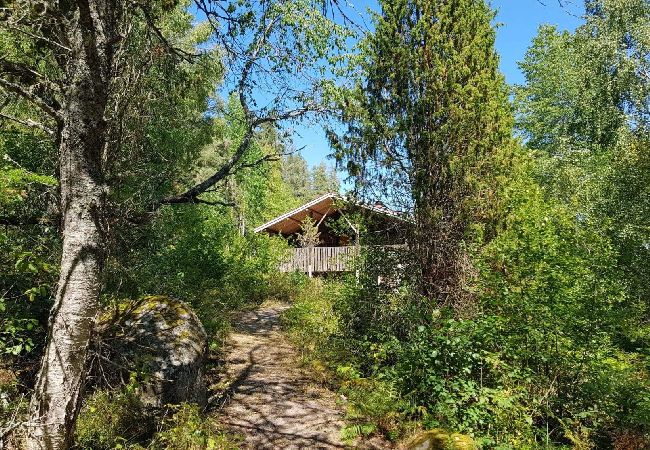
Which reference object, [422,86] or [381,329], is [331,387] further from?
[422,86]

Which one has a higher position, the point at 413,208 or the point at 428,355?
the point at 413,208

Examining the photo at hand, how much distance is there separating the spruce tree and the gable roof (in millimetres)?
342

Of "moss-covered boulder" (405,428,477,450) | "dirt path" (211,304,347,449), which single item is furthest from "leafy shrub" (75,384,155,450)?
"moss-covered boulder" (405,428,477,450)

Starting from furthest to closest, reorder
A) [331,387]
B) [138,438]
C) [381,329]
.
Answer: [381,329], [331,387], [138,438]

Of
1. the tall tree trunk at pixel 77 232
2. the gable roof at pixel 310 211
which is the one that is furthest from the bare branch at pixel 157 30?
the gable roof at pixel 310 211

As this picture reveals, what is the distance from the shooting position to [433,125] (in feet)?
25.0

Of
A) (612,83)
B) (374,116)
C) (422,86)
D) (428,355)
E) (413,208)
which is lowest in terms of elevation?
(428,355)

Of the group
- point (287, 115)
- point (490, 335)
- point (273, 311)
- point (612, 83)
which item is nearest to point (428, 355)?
point (490, 335)

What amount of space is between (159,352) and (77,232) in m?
3.28

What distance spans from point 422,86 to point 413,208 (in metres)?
2.36

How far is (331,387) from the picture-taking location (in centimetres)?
719

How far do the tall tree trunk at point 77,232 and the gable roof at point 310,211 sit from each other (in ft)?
18.9

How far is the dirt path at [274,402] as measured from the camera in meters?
5.46

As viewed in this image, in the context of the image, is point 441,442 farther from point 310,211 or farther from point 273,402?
point 310,211
